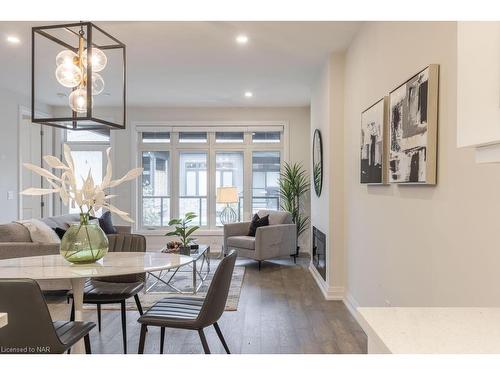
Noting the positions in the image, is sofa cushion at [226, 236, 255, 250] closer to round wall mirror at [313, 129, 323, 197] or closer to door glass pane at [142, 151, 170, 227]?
round wall mirror at [313, 129, 323, 197]

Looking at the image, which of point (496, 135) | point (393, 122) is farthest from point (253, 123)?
point (496, 135)

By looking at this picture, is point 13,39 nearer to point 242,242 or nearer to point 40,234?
point 40,234

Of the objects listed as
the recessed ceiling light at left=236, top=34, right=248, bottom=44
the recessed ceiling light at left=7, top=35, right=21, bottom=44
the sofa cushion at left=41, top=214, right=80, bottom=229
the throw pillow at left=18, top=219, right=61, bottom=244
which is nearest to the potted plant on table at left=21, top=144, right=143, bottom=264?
the throw pillow at left=18, top=219, right=61, bottom=244

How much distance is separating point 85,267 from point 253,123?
5.41 metres

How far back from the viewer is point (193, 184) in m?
7.48

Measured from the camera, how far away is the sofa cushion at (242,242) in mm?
5742

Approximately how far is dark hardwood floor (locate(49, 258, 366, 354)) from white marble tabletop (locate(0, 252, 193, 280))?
31.0 inches

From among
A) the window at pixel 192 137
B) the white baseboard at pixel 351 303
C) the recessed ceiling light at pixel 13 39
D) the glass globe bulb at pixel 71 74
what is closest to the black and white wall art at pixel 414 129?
the white baseboard at pixel 351 303

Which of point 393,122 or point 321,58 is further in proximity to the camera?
point 321,58

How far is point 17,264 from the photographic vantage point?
2.37 metres

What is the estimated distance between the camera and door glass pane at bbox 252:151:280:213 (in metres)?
7.41

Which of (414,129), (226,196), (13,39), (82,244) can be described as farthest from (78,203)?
(226,196)

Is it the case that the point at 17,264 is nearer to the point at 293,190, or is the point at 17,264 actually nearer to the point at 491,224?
the point at 491,224

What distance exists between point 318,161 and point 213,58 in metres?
1.83
